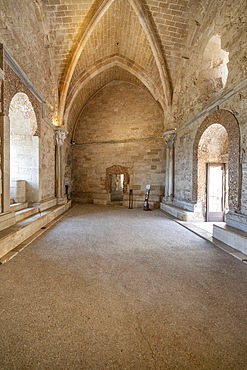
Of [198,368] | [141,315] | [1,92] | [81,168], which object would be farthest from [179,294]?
[81,168]

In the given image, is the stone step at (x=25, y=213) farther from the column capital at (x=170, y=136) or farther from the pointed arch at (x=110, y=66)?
the column capital at (x=170, y=136)

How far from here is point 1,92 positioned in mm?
4066

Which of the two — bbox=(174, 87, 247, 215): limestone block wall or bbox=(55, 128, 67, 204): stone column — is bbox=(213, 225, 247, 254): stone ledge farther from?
bbox=(55, 128, 67, 204): stone column

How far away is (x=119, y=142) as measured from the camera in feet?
38.1

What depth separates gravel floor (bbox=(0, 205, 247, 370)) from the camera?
4.90ft

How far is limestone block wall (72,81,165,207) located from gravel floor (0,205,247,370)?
7.71 meters

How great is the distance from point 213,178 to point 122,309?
6.06 metres

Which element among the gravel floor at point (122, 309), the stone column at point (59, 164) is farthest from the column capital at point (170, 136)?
the gravel floor at point (122, 309)

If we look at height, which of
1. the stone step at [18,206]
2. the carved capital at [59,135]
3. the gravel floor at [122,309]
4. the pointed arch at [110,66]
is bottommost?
the gravel floor at [122,309]

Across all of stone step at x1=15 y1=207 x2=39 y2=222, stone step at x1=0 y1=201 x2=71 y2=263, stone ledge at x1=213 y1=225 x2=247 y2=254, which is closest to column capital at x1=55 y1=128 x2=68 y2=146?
stone step at x1=15 y1=207 x2=39 y2=222

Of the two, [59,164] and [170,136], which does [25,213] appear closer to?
[59,164]

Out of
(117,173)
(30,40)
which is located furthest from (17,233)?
(117,173)

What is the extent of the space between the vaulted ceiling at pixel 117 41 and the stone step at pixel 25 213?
180 inches

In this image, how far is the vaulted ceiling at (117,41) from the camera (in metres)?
6.58
